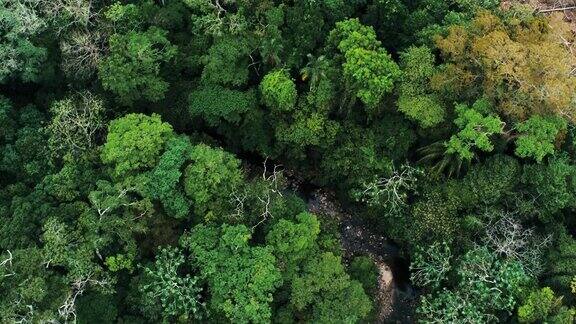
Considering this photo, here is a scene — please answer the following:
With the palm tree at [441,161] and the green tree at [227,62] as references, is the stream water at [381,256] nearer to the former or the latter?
the palm tree at [441,161]

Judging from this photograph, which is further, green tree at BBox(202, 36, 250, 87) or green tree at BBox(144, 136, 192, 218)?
green tree at BBox(202, 36, 250, 87)

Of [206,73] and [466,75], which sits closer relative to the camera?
[466,75]

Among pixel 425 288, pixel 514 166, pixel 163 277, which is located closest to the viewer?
pixel 163 277

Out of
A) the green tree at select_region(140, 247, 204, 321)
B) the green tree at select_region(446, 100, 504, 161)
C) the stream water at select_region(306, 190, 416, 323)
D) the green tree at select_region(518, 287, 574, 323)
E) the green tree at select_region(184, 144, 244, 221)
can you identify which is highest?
the green tree at select_region(446, 100, 504, 161)

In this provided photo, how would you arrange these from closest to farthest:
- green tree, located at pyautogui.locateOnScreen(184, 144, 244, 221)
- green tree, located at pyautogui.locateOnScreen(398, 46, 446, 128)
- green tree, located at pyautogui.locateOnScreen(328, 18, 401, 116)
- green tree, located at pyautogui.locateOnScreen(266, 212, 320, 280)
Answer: green tree, located at pyautogui.locateOnScreen(266, 212, 320, 280)
green tree, located at pyautogui.locateOnScreen(184, 144, 244, 221)
green tree, located at pyautogui.locateOnScreen(328, 18, 401, 116)
green tree, located at pyautogui.locateOnScreen(398, 46, 446, 128)

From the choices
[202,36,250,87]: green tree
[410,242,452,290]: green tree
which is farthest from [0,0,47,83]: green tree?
[410,242,452,290]: green tree

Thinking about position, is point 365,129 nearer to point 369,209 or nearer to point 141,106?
point 369,209

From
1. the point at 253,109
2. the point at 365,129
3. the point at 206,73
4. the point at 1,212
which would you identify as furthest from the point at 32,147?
the point at 365,129

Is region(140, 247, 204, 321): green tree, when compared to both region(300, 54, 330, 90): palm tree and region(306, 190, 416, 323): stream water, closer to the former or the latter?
region(306, 190, 416, 323): stream water
